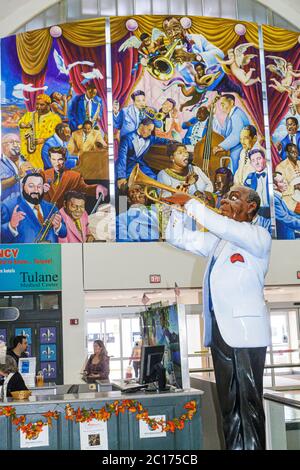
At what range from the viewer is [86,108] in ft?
53.2

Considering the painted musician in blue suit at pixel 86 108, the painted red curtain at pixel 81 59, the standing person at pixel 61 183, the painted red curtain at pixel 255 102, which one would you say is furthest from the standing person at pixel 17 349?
the painted red curtain at pixel 255 102

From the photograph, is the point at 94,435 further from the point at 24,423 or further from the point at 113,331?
the point at 113,331

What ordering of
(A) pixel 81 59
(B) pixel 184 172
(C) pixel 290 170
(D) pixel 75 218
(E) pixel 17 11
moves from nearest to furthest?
1. (D) pixel 75 218
2. (B) pixel 184 172
3. (A) pixel 81 59
4. (C) pixel 290 170
5. (E) pixel 17 11

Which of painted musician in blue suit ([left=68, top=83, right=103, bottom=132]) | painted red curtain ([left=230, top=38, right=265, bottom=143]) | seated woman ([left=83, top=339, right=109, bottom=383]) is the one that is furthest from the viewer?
painted red curtain ([left=230, top=38, right=265, bottom=143])

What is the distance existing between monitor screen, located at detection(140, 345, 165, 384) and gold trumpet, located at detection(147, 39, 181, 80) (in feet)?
35.8

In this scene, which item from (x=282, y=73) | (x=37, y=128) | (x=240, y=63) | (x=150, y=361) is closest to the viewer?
(x=150, y=361)

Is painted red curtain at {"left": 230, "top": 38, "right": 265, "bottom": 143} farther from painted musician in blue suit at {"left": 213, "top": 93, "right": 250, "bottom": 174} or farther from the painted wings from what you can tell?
painted musician in blue suit at {"left": 213, "top": 93, "right": 250, "bottom": 174}

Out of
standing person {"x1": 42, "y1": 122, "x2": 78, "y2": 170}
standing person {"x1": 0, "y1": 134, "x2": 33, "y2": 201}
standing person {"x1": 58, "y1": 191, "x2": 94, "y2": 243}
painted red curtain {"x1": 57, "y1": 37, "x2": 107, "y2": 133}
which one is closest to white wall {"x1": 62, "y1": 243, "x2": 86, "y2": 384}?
standing person {"x1": 58, "y1": 191, "x2": 94, "y2": 243}

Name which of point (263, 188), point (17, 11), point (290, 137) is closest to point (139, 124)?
point (263, 188)

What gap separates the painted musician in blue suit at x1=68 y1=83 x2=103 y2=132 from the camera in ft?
52.9

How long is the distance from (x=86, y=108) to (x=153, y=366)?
10.4 meters

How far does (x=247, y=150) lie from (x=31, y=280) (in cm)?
618
